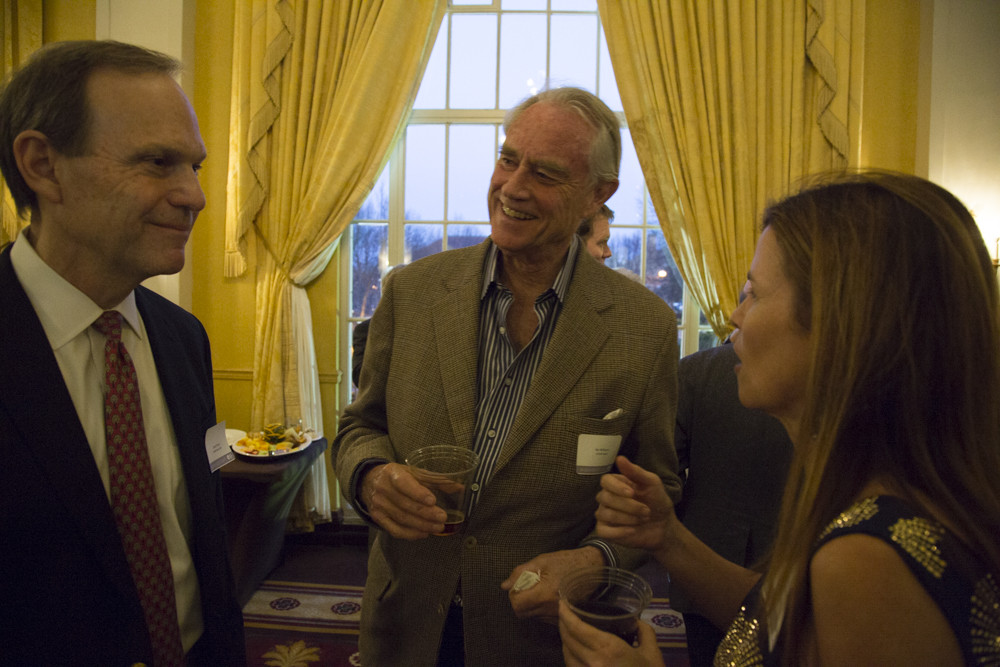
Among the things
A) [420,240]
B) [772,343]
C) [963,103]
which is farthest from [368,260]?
[963,103]

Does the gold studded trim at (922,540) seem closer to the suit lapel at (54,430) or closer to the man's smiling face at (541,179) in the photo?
the man's smiling face at (541,179)

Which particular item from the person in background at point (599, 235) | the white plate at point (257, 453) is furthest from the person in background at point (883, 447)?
the white plate at point (257, 453)

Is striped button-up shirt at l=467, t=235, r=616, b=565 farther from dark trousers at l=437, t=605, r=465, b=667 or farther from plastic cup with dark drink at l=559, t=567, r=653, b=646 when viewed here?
plastic cup with dark drink at l=559, t=567, r=653, b=646

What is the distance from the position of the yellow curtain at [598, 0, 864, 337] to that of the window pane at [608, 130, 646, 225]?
0.28m

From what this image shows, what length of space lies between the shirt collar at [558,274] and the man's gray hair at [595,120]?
0.21m

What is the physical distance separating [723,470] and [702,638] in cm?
51

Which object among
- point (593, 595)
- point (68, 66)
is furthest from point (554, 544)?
point (68, 66)

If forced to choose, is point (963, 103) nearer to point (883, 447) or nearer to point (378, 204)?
point (378, 204)

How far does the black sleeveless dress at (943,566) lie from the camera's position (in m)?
0.59

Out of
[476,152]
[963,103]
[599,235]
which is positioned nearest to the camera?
[599,235]

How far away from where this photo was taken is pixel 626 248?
4.14 metres

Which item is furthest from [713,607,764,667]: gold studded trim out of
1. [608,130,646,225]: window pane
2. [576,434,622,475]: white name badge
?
[608,130,646,225]: window pane

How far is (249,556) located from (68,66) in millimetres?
2823

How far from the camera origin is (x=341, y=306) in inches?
162
